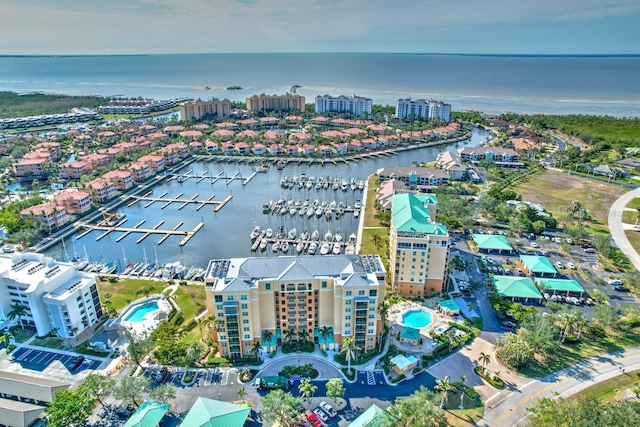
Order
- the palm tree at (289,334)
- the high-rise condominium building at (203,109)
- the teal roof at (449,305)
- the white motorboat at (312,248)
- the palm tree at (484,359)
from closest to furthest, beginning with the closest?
1. the palm tree at (484,359)
2. the palm tree at (289,334)
3. the teal roof at (449,305)
4. the white motorboat at (312,248)
5. the high-rise condominium building at (203,109)

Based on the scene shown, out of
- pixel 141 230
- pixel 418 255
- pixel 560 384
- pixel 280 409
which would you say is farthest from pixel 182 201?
pixel 560 384

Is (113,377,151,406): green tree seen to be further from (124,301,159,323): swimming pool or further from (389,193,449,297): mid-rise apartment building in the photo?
(389,193,449,297): mid-rise apartment building

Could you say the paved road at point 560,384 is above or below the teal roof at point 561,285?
below

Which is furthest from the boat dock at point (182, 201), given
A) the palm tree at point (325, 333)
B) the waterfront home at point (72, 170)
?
the palm tree at point (325, 333)

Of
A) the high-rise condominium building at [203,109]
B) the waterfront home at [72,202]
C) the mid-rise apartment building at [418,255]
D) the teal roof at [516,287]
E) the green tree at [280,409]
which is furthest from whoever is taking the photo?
the high-rise condominium building at [203,109]

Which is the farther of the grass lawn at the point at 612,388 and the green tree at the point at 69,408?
the grass lawn at the point at 612,388

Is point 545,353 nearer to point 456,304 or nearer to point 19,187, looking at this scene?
point 456,304

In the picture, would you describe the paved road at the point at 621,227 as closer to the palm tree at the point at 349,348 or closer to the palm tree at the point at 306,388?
the palm tree at the point at 349,348
